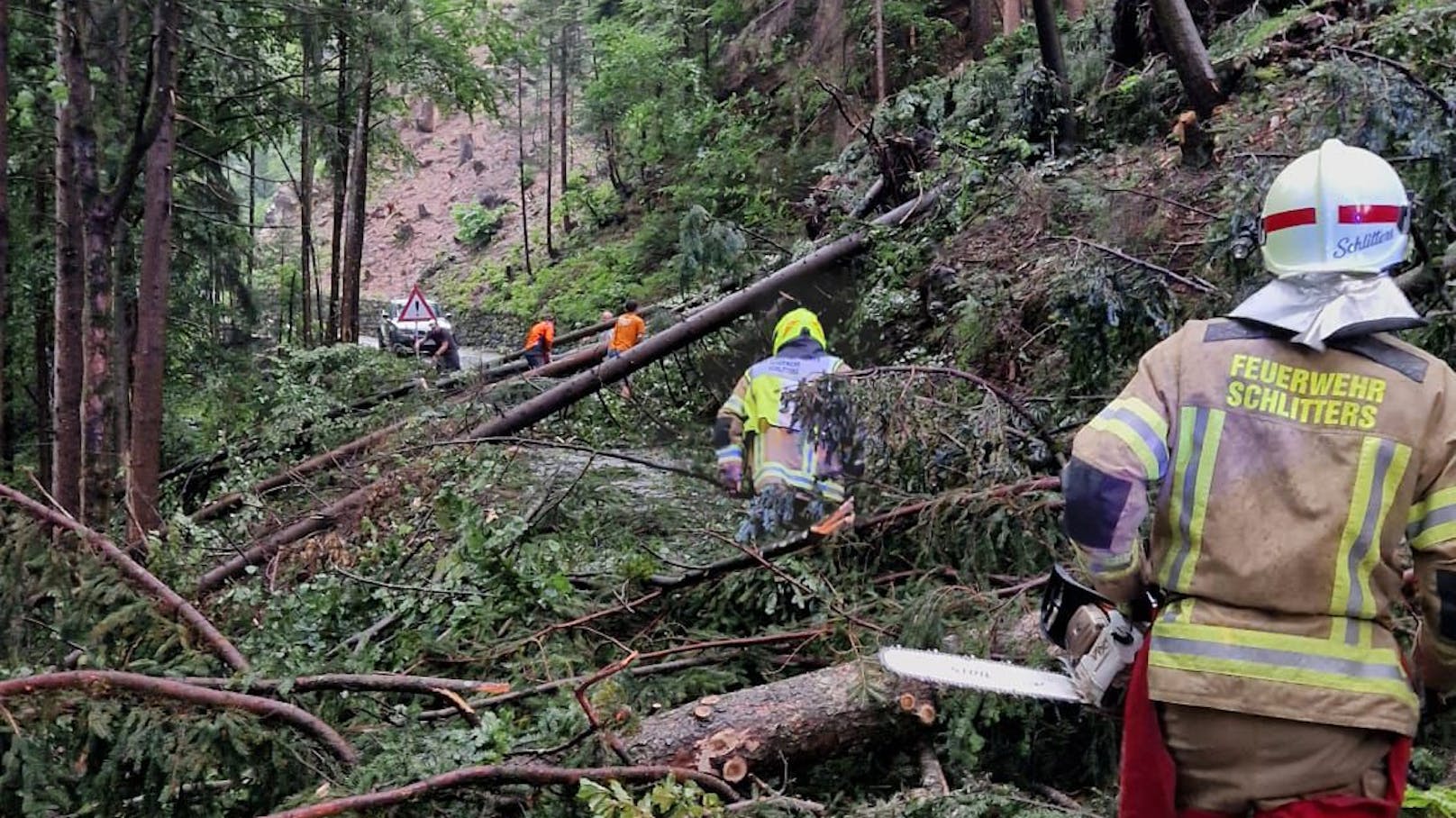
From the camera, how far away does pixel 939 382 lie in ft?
15.4

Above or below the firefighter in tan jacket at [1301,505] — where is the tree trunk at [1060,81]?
above

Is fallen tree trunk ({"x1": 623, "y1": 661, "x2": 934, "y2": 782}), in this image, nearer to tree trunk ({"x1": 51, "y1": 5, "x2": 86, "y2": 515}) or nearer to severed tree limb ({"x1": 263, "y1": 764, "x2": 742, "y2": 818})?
severed tree limb ({"x1": 263, "y1": 764, "x2": 742, "y2": 818})

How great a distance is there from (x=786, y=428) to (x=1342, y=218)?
3.19 metres

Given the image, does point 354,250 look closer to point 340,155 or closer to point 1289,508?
point 340,155

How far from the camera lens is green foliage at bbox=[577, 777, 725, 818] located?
8.49ft

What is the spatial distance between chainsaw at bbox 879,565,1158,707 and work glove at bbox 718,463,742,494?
8.36 feet

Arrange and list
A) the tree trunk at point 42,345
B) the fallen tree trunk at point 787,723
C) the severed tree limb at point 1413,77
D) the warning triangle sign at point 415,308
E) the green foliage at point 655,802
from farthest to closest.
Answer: the warning triangle sign at point 415,308 < the tree trunk at point 42,345 < the severed tree limb at point 1413,77 < the fallen tree trunk at point 787,723 < the green foliage at point 655,802

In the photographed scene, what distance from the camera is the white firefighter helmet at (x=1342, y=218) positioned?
175 cm

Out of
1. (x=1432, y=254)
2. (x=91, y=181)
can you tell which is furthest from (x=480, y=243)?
(x=1432, y=254)

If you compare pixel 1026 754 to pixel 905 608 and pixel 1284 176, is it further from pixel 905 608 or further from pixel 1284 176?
pixel 1284 176

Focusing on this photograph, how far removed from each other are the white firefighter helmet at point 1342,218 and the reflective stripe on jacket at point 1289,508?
0.14 m

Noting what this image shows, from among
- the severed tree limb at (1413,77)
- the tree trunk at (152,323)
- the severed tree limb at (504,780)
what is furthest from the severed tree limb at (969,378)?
the tree trunk at (152,323)

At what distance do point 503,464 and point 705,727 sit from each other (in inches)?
119

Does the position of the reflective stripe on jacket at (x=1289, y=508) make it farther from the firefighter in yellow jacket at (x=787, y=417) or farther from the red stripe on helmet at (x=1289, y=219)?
the firefighter in yellow jacket at (x=787, y=417)
